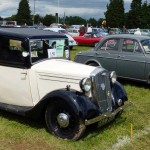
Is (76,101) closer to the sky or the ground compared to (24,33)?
closer to the ground

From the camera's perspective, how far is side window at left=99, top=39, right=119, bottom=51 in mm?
10180

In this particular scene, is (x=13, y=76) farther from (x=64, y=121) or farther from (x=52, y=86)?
(x=64, y=121)

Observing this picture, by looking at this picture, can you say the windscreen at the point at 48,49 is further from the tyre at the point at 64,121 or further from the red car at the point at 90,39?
the red car at the point at 90,39

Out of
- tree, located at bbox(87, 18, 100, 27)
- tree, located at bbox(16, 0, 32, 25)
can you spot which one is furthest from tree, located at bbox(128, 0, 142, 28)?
tree, located at bbox(16, 0, 32, 25)

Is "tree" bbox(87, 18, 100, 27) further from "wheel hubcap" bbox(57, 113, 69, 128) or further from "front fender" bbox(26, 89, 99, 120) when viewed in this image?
"wheel hubcap" bbox(57, 113, 69, 128)

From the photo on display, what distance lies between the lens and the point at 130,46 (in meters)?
9.91

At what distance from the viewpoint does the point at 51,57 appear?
643 cm

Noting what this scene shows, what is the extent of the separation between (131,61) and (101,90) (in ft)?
13.9

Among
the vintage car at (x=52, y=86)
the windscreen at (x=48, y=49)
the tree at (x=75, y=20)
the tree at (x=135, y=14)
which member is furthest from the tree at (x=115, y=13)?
the vintage car at (x=52, y=86)

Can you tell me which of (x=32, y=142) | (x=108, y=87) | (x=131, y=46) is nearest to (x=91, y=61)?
(x=131, y=46)

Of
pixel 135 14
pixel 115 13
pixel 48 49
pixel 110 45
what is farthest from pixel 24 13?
pixel 48 49

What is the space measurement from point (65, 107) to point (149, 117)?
7.43ft

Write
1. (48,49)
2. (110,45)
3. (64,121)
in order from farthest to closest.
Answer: (110,45) → (48,49) → (64,121)

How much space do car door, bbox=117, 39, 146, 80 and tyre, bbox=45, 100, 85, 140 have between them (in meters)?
4.61
